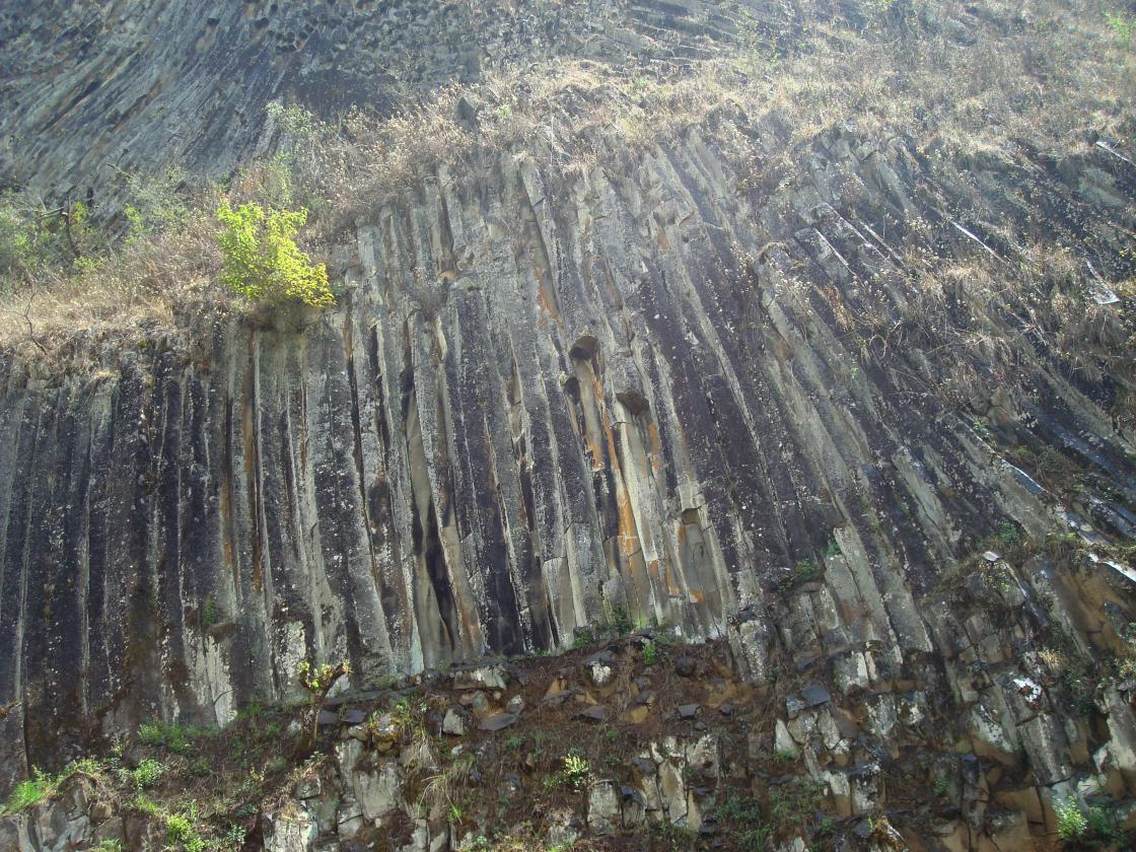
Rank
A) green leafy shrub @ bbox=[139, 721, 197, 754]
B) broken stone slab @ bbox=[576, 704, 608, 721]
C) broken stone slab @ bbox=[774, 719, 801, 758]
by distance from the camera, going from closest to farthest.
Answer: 1. broken stone slab @ bbox=[774, 719, 801, 758]
2. broken stone slab @ bbox=[576, 704, 608, 721]
3. green leafy shrub @ bbox=[139, 721, 197, 754]

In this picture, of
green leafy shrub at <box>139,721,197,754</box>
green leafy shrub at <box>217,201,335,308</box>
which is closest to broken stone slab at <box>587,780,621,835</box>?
green leafy shrub at <box>139,721,197,754</box>

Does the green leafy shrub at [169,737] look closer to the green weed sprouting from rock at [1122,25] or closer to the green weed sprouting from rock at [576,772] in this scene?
the green weed sprouting from rock at [576,772]

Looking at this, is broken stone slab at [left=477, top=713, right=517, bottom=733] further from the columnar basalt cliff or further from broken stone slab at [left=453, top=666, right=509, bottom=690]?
the columnar basalt cliff

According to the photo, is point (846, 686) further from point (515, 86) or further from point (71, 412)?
point (515, 86)

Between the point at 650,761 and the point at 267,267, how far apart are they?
10156mm

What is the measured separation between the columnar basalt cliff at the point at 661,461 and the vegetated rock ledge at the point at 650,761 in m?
0.08

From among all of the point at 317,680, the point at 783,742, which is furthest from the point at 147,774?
the point at 783,742

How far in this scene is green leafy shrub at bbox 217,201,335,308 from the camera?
1662 centimetres

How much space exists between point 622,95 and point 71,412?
12.0 metres

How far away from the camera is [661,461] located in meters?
14.4

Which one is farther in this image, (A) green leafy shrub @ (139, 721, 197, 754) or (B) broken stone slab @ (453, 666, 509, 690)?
(A) green leafy shrub @ (139, 721, 197, 754)

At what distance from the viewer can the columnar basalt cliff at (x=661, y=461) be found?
38.6 ft

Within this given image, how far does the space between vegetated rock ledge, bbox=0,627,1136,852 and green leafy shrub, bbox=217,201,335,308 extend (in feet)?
22.7

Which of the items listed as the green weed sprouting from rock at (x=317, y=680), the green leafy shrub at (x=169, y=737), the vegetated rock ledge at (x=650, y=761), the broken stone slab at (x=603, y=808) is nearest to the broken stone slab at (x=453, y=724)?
the vegetated rock ledge at (x=650, y=761)
